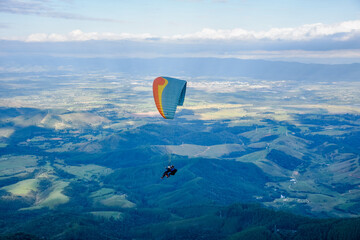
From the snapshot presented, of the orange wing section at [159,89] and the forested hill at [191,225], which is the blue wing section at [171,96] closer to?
the orange wing section at [159,89]

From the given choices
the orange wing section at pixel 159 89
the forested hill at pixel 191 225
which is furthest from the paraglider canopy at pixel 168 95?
the forested hill at pixel 191 225

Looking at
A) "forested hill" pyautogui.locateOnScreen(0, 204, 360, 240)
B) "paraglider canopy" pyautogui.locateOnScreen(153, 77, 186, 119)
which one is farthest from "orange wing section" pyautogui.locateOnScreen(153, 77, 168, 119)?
"forested hill" pyautogui.locateOnScreen(0, 204, 360, 240)

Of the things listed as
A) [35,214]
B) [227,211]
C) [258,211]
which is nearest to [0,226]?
[35,214]

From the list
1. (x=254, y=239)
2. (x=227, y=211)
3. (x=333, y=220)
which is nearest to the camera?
(x=254, y=239)

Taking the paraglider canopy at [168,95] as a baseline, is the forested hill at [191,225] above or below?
below

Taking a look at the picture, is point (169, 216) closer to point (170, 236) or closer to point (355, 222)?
point (170, 236)

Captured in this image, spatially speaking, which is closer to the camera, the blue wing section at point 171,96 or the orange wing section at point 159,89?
the blue wing section at point 171,96

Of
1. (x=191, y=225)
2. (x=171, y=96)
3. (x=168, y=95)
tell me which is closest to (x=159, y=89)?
(x=168, y=95)

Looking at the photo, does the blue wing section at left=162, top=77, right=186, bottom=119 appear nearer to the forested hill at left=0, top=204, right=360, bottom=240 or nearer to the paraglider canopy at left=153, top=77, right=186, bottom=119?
the paraglider canopy at left=153, top=77, right=186, bottom=119
